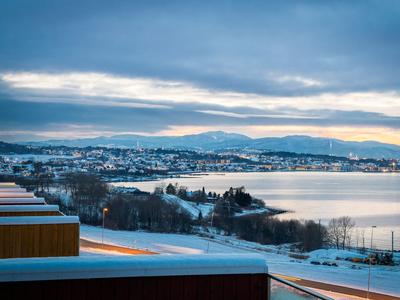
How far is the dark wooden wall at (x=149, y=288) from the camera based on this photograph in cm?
235

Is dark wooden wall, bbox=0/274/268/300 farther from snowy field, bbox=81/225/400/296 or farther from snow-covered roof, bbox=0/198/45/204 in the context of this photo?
snowy field, bbox=81/225/400/296

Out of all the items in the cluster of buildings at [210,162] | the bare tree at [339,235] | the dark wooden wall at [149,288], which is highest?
the dark wooden wall at [149,288]

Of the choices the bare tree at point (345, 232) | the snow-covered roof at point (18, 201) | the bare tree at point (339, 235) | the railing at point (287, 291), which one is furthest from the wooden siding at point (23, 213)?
the bare tree at point (339, 235)

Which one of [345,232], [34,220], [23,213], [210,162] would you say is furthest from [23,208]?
[210,162]

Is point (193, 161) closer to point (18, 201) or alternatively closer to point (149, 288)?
point (18, 201)

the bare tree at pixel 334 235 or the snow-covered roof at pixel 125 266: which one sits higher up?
the snow-covered roof at pixel 125 266

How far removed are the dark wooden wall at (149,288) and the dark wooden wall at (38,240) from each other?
3.43 m

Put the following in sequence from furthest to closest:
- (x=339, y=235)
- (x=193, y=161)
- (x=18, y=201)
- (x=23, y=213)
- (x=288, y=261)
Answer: (x=193, y=161)
(x=339, y=235)
(x=288, y=261)
(x=18, y=201)
(x=23, y=213)

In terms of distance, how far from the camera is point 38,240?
5.62 m

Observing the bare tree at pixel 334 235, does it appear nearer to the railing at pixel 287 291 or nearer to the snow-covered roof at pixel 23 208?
the snow-covered roof at pixel 23 208

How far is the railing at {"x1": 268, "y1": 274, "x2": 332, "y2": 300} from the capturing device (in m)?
2.33

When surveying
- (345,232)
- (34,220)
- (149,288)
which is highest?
(149,288)

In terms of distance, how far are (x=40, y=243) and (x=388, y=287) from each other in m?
16.4

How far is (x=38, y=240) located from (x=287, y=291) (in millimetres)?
4275
